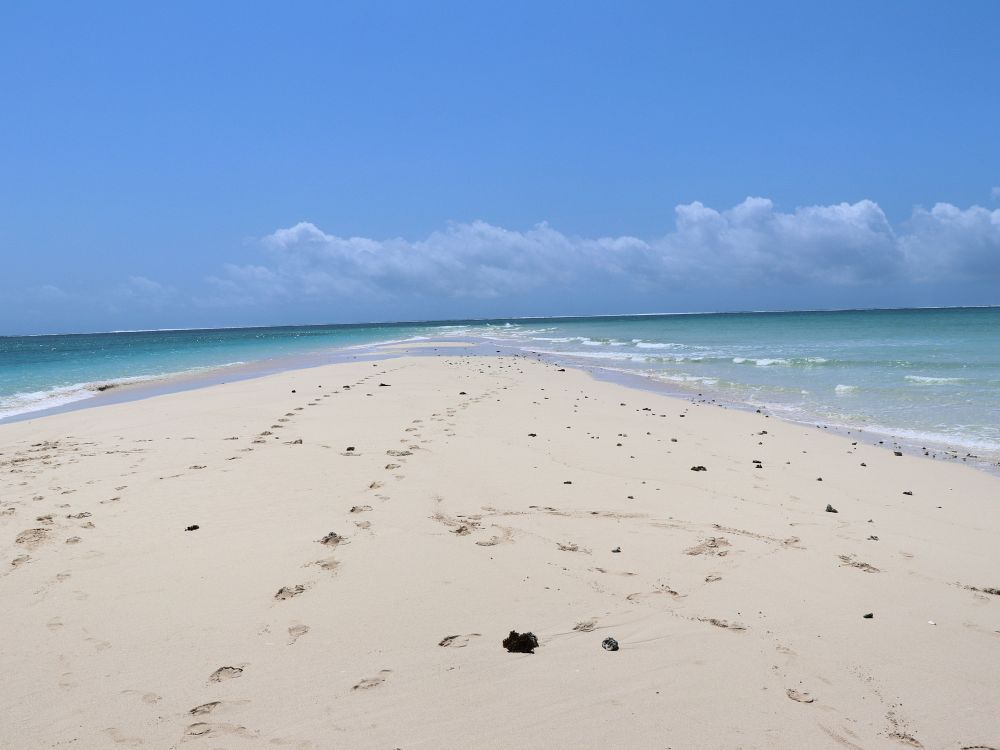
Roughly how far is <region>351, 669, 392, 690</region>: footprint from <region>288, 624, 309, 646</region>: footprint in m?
0.63

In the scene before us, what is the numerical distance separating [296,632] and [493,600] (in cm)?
129

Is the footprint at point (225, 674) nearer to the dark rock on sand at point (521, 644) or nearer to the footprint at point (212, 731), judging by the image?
the footprint at point (212, 731)

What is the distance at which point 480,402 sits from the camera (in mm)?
14594

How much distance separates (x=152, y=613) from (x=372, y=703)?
1.93 m

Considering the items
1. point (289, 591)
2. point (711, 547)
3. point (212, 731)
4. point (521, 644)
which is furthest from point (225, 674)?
point (711, 547)

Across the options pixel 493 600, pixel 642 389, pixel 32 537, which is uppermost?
pixel 32 537

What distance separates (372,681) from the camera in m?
3.44

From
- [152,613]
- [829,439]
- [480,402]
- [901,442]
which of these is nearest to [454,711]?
[152,613]

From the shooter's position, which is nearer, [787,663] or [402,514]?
[787,663]

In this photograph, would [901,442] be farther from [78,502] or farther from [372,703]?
[78,502]

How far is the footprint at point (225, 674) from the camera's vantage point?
137 inches

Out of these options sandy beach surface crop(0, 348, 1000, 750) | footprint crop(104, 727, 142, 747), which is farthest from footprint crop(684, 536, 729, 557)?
footprint crop(104, 727, 142, 747)

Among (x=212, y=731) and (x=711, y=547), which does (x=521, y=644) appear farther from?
(x=711, y=547)

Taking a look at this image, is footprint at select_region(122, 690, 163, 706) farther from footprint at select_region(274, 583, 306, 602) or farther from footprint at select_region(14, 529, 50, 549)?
footprint at select_region(14, 529, 50, 549)
